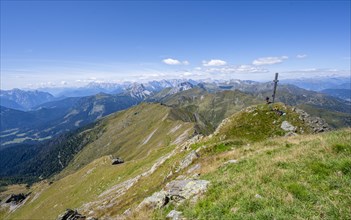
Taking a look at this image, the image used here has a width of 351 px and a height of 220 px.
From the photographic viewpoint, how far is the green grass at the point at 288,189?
11.3 metres

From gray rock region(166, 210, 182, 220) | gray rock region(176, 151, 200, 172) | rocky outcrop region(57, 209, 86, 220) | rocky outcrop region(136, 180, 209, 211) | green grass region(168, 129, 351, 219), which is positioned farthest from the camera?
rocky outcrop region(57, 209, 86, 220)

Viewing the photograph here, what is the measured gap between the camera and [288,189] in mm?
13578

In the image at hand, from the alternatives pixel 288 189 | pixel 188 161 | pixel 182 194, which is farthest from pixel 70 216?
pixel 288 189

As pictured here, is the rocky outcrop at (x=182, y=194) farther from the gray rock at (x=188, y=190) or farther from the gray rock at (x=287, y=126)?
the gray rock at (x=287, y=126)

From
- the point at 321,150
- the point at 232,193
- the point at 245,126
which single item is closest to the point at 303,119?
the point at 245,126

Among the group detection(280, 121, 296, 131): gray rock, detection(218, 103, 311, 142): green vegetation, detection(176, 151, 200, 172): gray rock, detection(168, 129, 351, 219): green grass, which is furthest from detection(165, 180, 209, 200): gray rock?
detection(280, 121, 296, 131): gray rock

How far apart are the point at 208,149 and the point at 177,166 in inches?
183

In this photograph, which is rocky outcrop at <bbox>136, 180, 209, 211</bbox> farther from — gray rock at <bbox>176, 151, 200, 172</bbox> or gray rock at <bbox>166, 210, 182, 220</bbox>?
gray rock at <bbox>176, 151, 200, 172</bbox>

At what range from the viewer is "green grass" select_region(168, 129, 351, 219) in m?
11.3

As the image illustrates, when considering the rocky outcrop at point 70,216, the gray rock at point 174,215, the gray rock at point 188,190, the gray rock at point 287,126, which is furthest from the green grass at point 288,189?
the rocky outcrop at point 70,216

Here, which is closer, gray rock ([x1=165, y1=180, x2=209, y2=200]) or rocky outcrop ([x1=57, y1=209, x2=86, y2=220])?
gray rock ([x1=165, y1=180, x2=209, y2=200])

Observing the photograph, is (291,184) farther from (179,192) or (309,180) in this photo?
(179,192)

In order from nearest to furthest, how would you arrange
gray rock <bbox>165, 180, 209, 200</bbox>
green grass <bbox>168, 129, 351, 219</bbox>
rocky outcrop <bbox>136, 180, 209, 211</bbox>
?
green grass <bbox>168, 129, 351, 219</bbox>
rocky outcrop <bbox>136, 180, 209, 211</bbox>
gray rock <bbox>165, 180, 209, 200</bbox>

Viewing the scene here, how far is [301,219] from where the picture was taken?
10.4 m
